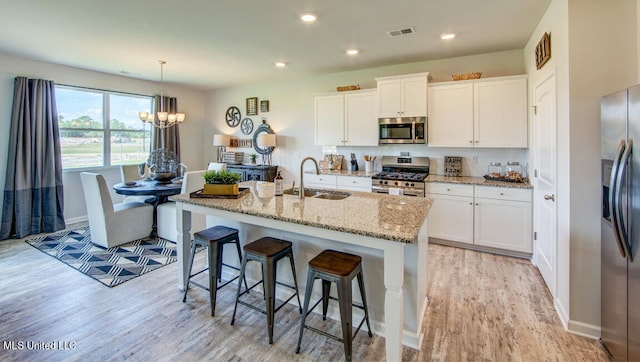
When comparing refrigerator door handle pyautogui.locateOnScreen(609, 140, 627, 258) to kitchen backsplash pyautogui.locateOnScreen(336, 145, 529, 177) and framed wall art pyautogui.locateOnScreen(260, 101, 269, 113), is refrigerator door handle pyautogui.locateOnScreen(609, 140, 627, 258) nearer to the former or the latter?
kitchen backsplash pyautogui.locateOnScreen(336, 145, 529, 177)

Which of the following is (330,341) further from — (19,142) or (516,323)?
(19,142)

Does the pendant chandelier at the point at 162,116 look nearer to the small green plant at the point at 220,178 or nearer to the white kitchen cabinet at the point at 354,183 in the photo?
the small green plant at the point at 220,178

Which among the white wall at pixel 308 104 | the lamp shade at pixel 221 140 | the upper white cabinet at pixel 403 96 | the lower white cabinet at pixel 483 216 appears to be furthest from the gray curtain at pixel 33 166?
the lower white cabinet at pixel 483 216

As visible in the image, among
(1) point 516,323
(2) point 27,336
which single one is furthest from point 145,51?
(1) point 516,323

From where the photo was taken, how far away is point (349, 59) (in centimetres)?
451

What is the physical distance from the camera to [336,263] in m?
2.03

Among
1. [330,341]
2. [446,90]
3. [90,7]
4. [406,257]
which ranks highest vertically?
[90,7]

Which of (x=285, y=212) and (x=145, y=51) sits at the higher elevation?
(x=145, y=51)

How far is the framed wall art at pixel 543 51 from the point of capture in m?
2.74

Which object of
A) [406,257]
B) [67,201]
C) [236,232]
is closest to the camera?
[406,257]

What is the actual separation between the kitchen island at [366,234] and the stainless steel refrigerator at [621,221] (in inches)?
A: 42.7

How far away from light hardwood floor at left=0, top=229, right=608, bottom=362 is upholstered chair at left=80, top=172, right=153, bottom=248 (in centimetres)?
81

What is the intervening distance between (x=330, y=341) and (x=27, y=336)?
220 centimetres

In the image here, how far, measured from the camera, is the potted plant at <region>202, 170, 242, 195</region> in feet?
8.98
